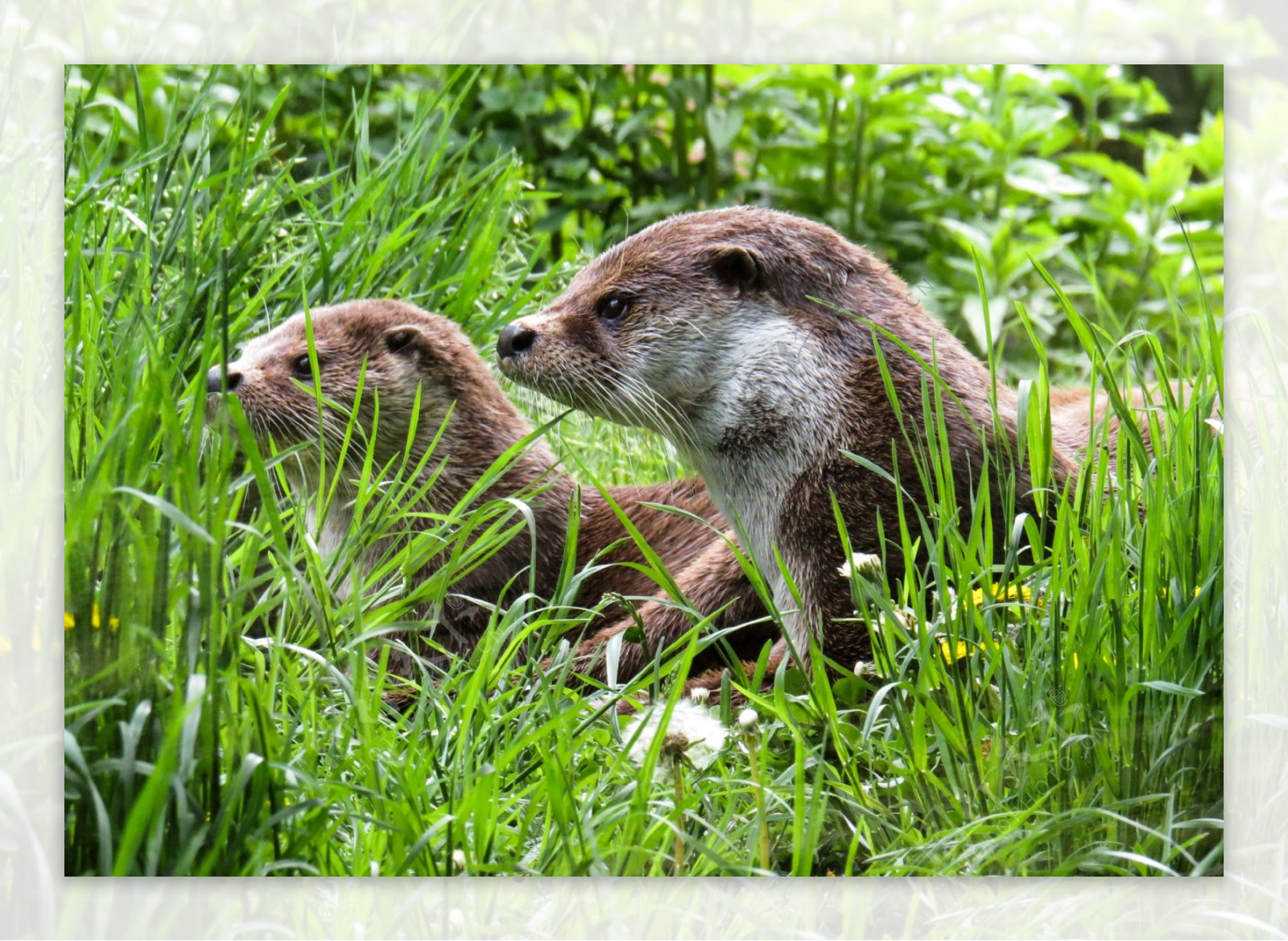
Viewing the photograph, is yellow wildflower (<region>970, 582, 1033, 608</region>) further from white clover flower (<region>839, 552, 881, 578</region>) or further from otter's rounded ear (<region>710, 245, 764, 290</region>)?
otter's rounded ear (<region>710, 245, 764, 290</region>)

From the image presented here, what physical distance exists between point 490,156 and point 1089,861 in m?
1.66

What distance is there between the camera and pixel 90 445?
250cm

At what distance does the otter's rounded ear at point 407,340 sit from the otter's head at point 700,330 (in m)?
0.27

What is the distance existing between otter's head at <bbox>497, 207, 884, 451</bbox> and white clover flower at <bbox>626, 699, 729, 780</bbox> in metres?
0.51

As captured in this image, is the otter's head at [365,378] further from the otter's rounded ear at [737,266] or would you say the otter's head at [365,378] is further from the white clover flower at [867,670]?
the white clover flower at [867,670]

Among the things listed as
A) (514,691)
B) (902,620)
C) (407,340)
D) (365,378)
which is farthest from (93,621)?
(902,620)

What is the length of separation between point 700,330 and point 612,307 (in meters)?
0.17

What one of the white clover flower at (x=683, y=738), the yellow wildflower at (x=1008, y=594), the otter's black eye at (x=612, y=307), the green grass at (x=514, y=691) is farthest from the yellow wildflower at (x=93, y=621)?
the yellow wildflower at (x=1008, y=594)

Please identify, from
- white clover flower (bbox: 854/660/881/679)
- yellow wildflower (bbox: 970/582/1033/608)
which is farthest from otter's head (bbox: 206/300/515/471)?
yellow wildflower (bbox: 970/582/1033/608)

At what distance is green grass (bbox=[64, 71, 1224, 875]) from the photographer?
2.24 m

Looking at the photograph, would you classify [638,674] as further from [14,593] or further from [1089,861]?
[14,593]

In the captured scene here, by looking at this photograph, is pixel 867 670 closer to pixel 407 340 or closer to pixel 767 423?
pixel 767 423

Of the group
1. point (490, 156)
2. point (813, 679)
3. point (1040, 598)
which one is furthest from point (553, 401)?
point (1040, 598)

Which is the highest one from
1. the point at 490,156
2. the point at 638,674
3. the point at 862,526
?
the point at 490,156
